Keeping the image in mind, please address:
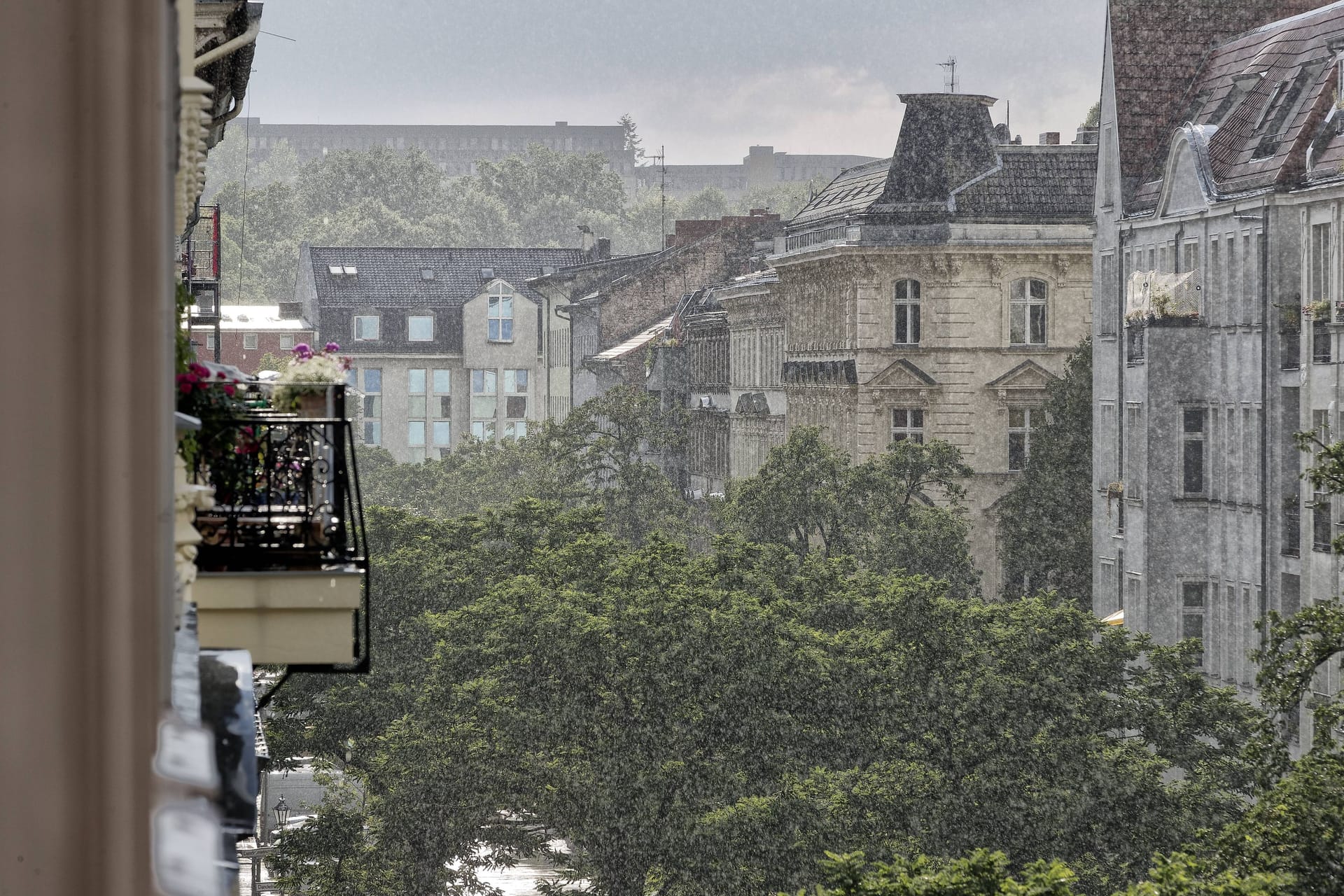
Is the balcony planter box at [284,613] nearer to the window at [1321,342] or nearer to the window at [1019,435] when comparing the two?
the window at [1321,342]

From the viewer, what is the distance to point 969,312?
6281 centimetres

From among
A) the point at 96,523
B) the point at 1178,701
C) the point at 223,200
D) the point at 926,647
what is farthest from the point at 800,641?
the point at 223,200

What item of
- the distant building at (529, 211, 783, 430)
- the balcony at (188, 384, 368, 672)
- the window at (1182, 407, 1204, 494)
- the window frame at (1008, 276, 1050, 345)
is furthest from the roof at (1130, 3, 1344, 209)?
the distant building at (529, 211, 783, 430)

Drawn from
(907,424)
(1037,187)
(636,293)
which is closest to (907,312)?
(907,424)

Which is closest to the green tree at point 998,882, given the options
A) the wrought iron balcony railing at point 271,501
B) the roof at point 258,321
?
the wrought iron balcony railing at point 271,501

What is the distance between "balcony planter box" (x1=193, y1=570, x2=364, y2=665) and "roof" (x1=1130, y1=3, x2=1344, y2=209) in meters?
29.5

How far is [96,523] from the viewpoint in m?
2.13

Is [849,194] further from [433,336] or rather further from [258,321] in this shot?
[258,321]

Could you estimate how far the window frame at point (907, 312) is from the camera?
208 feet

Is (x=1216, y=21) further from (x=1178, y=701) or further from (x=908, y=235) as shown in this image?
(x=1178, y=701)

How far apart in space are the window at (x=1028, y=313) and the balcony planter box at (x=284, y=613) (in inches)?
2056

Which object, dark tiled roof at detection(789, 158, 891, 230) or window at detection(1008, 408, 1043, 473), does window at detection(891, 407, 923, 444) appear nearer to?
window at detection(1008, 408, 1043, 473)

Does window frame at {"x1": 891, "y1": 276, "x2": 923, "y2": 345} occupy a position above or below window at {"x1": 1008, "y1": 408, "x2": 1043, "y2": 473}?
above

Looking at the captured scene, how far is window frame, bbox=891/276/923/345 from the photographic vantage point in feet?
208
